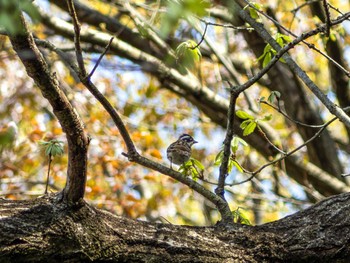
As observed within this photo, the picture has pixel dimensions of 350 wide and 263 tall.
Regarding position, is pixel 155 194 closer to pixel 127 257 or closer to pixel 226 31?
pixel 226 31

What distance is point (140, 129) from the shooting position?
28.6 feet

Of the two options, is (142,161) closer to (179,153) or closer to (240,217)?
(240,217)

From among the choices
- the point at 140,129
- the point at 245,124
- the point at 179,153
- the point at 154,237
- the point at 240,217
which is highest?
the point at 140,129

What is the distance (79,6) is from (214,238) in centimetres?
Answer: 398

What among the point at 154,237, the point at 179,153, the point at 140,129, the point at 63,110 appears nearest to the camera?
the point at 63,110

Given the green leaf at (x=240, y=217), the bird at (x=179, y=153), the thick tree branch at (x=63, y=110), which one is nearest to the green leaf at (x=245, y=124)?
the green leaf at (x=240, y=217)

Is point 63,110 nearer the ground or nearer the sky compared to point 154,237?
nearer the sky

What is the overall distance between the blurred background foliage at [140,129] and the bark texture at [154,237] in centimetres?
282

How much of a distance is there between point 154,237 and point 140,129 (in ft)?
18.6

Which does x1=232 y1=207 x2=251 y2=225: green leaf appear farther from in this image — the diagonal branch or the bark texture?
the diagonal branch

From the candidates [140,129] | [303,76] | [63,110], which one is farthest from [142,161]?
[140,129]

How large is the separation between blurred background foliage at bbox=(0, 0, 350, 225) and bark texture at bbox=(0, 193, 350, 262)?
9.24 ft

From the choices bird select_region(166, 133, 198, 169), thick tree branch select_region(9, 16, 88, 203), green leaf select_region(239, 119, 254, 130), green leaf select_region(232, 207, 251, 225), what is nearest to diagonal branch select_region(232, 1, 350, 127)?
green leaf select_region(239, 119, 254, 130)

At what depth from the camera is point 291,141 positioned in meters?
10.3
